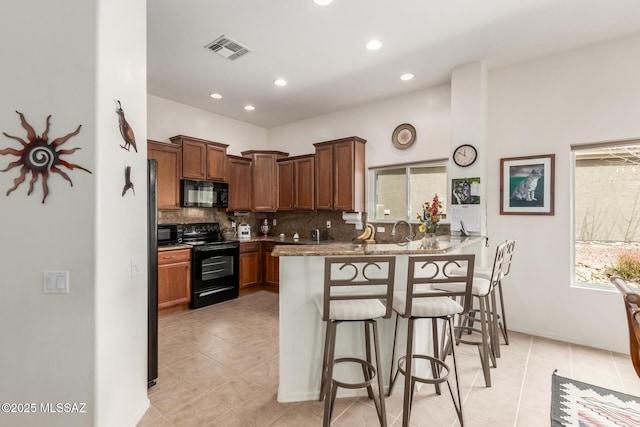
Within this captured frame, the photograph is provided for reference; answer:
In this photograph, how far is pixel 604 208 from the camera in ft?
10.4

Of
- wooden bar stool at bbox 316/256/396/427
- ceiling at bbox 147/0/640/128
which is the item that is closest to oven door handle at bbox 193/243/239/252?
ceiling at bbox 147/0/640/128

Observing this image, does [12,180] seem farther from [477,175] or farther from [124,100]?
[477,175]

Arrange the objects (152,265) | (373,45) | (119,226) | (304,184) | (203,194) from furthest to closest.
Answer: (304,184) → (203,194) → (373,45) → (152,265) → (119,226)

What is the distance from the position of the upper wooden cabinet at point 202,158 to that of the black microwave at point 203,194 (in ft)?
0.34

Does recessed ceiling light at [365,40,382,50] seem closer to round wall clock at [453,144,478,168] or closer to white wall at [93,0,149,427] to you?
round wall clock at [453,144,478,168]

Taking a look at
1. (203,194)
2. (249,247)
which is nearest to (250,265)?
(249,247)

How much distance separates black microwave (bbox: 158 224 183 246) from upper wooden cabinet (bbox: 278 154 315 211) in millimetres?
1829

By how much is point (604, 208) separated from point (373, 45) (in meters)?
3.06

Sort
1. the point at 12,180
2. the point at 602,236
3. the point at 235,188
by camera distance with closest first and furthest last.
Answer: the point at 12,180 < the point at 602,236 < the point at 235,188

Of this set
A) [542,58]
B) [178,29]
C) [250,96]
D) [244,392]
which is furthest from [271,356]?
[542,58]

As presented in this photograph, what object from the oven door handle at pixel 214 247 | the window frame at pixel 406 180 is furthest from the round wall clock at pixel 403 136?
the oven door handle at pixel 214 247

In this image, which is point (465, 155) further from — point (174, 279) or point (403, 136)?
point (174, 279)

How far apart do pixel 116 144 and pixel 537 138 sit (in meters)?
4.10

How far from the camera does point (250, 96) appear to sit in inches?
178
